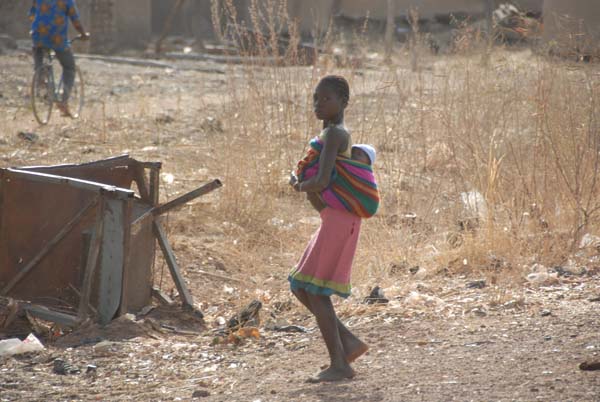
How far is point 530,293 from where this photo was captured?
4.52 metres

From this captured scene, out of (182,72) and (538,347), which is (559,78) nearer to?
(538,347)

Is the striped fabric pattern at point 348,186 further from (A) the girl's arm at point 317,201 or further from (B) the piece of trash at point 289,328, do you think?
(B) the piece of trash at point 289,328

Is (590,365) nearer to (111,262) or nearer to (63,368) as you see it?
(63,368)

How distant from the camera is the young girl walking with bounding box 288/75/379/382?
327 centimetres

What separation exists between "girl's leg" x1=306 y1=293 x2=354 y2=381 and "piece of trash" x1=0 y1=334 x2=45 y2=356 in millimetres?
1389

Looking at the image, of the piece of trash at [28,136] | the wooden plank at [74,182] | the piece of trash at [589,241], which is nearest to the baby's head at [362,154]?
the wooden plank at [74,182]

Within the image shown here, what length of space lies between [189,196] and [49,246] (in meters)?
0.72

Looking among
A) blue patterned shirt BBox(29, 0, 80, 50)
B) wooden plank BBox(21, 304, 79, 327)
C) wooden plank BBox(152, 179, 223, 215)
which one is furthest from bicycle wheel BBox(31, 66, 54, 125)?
wooden plank BBox(21, 304, 79, 327)

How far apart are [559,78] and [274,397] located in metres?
3.52

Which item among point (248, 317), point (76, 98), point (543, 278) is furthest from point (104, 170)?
point (76, 98)

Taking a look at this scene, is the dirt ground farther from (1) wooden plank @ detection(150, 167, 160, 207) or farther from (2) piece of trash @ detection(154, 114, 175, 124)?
(2) piece of trash @ detection(154, 114, 175, 124)

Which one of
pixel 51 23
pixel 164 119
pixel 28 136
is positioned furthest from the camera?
pixel 164 119

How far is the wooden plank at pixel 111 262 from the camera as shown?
4.16 m

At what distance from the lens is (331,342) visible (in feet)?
10.8
